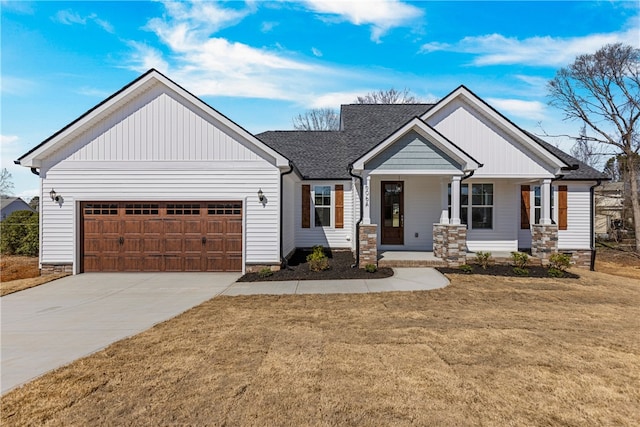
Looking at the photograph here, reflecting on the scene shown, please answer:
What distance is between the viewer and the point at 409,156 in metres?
11.1

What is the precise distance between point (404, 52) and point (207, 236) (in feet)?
43.6

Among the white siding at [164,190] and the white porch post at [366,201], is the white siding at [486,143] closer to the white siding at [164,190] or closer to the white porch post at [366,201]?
the white porch post at [366,201]

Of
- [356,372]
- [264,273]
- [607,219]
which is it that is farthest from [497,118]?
[607,219]

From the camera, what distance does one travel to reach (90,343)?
520 centimetres

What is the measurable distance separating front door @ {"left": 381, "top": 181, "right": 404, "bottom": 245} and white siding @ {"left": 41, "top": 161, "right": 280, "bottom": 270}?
4.88 meters

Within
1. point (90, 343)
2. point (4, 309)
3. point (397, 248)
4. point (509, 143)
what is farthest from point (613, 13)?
point (4, 309)

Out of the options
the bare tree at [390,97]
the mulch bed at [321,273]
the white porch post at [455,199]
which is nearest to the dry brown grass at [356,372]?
the mulch bed at [321,273]

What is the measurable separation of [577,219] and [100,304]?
17537 mm

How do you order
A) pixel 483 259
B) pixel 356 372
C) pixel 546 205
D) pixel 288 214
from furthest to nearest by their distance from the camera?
pixel 288 214
pixel 546 205
pixel 483 259
pixel 356 372

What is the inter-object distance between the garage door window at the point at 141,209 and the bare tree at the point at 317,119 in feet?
91.4

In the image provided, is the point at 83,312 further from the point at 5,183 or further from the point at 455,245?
the point at 5,183

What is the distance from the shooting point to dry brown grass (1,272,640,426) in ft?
10.6

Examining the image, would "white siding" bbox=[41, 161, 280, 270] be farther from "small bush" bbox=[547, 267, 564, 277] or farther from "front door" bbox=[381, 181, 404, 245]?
"small bush" bbox=[547, 267, 564, 277]

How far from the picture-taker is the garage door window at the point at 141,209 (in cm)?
1087
